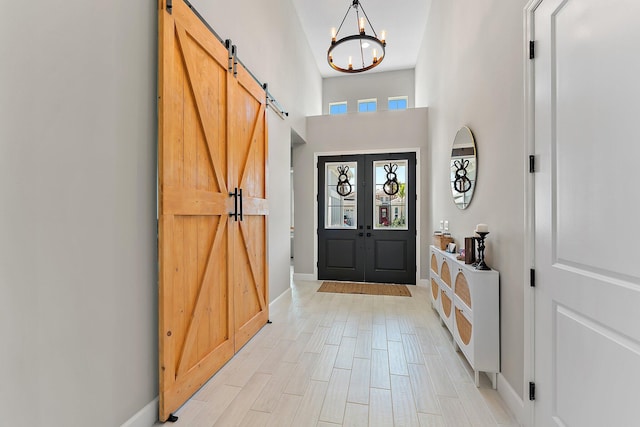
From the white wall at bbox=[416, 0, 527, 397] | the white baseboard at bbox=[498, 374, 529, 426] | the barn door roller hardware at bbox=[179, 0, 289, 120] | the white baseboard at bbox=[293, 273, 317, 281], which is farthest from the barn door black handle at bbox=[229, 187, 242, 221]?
the white baseboard at bbox=[293, 273, 317, 281]

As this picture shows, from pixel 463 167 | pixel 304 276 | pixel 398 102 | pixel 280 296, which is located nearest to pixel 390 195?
pixel 304 276

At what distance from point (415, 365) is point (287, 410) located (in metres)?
1.13

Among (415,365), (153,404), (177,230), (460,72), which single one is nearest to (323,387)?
(415,365)

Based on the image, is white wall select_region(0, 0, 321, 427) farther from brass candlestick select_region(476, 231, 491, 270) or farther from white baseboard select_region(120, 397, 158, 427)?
brass candlestick select_region(476, 231, 491, 270)

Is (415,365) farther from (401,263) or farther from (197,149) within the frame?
(401,263)

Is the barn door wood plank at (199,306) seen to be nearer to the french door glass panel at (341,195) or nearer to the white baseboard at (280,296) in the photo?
the white baseboard at (280,296)

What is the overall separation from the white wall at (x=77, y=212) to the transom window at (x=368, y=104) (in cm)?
598

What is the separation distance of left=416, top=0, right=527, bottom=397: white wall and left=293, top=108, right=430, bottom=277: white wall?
1.66 metres

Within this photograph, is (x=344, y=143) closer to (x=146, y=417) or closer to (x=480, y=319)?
(x=480, y=319)

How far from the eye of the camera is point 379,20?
507cm

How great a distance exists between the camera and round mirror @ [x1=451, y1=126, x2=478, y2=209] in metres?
2.61

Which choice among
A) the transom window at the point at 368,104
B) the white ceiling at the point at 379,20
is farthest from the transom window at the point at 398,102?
the white ceiling at the point at 379,20

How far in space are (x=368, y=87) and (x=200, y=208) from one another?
6.21m

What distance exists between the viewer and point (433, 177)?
4.60m
